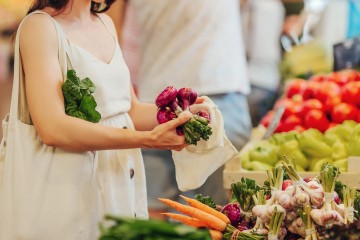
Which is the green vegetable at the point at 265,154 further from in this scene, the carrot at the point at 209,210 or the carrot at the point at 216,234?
the carrot at the point at 216,234

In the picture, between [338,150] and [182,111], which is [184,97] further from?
[338,150]

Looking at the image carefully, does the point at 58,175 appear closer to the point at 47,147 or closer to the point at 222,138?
the point at 47,147

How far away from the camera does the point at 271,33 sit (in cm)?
616

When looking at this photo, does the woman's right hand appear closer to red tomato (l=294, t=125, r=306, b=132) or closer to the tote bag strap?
the tote bag strap

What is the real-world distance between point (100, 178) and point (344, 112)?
1.55 m

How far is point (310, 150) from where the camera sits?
3418mm

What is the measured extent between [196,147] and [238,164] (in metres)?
0.58

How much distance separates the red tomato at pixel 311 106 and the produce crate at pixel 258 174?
80 centimetres

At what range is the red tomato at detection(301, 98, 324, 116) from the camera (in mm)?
4035

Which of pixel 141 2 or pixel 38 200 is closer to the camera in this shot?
pixel 38 200

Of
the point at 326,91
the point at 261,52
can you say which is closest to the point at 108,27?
the point at 326,91

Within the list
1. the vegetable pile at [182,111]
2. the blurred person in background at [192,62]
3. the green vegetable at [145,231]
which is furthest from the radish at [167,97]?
the blurred person in background at [192,62]

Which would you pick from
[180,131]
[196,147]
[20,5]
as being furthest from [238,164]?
[20,5]

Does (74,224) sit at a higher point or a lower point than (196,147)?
lower
